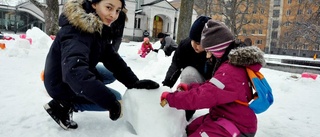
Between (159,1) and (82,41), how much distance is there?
24565mm

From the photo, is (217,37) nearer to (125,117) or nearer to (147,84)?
(147,84)

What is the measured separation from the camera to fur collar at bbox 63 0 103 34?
1.64 meters

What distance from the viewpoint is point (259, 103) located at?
→ 162cm

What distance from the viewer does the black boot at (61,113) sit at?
1860mm

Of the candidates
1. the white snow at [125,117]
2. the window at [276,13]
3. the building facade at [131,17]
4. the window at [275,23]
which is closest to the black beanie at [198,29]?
the white snow at [125,117]

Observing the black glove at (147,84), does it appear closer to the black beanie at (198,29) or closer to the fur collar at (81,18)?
the fur collar at (81,18)

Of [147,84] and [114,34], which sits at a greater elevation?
[114,34]

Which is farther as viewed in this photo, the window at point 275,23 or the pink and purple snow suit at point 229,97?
the window at point 275,23

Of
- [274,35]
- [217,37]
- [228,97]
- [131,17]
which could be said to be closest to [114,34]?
[217,37]

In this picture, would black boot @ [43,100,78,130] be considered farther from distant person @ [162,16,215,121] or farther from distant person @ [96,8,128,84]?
distant person @ [162,16,215,121]

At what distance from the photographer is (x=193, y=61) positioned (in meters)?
2.59

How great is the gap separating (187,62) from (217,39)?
854 millimetres

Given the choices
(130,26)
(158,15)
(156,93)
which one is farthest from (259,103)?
(158,15)

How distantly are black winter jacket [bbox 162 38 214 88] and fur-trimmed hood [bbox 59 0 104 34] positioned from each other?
112 cm
